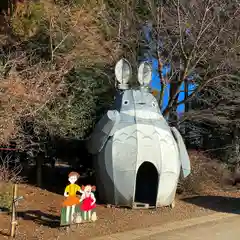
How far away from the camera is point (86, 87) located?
41.1ft

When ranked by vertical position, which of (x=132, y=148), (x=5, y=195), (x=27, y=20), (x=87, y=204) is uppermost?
(x=27, y=20)

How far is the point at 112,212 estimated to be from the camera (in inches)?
400

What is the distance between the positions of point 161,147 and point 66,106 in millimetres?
3288

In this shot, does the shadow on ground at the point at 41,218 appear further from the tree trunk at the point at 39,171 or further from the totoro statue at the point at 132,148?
the tree trunk at the point at 39,171

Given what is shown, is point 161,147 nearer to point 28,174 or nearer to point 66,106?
point 66,106

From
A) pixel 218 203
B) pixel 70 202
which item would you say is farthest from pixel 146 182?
pixel 70 202

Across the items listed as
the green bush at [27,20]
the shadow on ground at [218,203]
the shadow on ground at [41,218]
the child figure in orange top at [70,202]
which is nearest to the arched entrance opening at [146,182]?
the shadow on ground at [218,203]

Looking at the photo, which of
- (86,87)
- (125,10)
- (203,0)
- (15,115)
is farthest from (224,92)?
(15,115)

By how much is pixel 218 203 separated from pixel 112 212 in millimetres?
3987

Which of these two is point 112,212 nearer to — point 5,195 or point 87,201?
point 87,201

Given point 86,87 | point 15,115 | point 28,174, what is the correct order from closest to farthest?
point 15,115 → point 86,87 → point 28,174

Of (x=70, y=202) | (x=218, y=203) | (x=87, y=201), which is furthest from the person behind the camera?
(x=218, y=203)

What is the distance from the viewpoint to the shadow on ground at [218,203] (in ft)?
37.9

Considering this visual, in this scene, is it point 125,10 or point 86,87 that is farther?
point 125,10
